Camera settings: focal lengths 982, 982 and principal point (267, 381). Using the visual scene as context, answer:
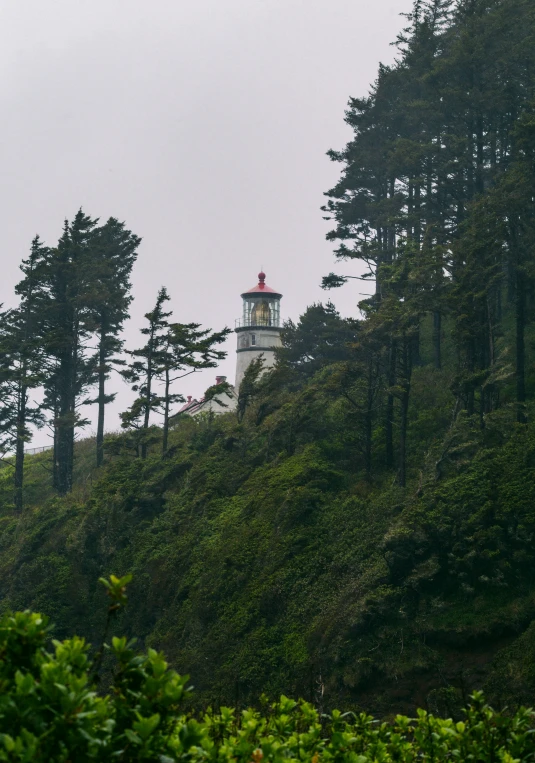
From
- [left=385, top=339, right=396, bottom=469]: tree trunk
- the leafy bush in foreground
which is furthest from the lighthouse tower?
the leafy bush in foreground

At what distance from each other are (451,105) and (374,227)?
29.8 ft

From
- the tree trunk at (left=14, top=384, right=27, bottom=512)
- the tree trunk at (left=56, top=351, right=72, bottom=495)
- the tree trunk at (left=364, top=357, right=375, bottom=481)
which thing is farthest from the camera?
the tree trunk at (left=14, top=384, right=27, bottom=512)

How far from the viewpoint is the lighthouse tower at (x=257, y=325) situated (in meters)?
60.6

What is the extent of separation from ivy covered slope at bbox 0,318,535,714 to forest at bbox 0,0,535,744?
72 mm

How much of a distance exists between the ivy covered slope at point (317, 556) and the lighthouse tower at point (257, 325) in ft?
66.1

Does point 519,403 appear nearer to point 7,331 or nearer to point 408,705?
point 408,705

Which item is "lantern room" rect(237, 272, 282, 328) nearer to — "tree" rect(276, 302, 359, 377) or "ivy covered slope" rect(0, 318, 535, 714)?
"tree" rect(276, 302, 359, 377)

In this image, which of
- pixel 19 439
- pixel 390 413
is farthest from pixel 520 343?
pixel 19 439

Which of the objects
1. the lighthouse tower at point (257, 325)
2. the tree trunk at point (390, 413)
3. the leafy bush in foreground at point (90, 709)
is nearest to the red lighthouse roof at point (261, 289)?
the lighthouse tower at point (257, 325)

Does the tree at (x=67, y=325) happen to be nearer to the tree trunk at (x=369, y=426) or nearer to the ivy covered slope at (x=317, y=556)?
the ivy covered slope at (x=317, y=556)

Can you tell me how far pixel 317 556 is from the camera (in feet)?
86.7

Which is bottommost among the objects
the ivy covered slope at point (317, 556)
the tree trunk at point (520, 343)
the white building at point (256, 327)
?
the ivy covered slope at point (317, 556)

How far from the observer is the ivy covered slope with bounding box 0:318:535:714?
854 inches

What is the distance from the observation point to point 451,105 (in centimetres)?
4278
